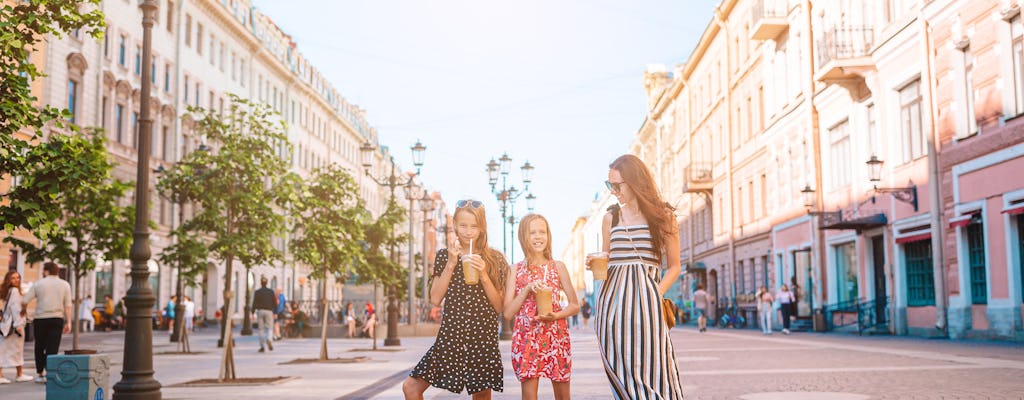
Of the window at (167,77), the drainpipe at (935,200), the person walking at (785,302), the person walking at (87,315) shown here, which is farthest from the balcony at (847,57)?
the window at (167,77)

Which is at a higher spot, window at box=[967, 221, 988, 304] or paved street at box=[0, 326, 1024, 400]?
window at box=[967, 221, 988, 304]

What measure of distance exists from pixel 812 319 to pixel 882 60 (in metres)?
9.63

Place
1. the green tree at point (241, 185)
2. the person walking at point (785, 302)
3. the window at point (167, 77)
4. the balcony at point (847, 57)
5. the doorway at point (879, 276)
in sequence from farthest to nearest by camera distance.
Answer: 1. the window at point (167, 77)
2. the person walking at point (785, 302)
3. the doorway at point (879, 276)
4. the balcony at point (847, 57)
5. the green tree at point (241, 185)

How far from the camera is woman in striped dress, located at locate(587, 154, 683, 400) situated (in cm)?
570

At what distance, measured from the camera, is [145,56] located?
11.0 m

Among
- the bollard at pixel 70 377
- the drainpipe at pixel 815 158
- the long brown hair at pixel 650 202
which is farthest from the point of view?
the drainpipe at pixel 815 158

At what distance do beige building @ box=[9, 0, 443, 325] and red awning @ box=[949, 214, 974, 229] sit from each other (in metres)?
15.2

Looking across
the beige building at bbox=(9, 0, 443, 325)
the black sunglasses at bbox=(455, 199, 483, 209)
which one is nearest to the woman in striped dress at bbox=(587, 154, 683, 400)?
Result: the black sunglasses at bbox=(455, 199, 483, 209)

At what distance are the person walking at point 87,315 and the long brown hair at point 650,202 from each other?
3620 centimetres

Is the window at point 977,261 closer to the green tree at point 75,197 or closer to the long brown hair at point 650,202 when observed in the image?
the green tree at point 75,197

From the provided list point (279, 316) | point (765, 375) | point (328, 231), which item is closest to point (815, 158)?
point (328, 231)

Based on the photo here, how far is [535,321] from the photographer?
5977 mm

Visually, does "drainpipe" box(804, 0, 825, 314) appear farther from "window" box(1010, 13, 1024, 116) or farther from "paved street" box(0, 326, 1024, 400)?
"window" box(1010, 13, 1024, 116)

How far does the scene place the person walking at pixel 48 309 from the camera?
568 inches
